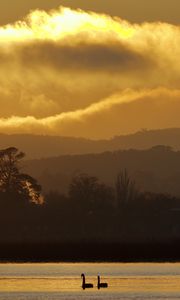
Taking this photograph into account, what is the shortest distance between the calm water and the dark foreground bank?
6.18 ft

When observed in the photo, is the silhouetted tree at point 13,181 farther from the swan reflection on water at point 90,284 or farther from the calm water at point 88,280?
the swan reflection on water at point 90,284

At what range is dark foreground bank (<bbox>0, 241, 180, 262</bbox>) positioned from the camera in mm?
164125

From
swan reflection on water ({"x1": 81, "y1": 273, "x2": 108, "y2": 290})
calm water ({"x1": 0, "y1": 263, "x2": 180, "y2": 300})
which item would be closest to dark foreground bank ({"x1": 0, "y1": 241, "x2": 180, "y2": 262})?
calm water ({"x1": 0, "y1": 263, "x2": 180, "y2": 300})

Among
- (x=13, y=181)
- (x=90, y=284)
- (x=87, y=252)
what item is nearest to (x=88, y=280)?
(x=90, y=284)

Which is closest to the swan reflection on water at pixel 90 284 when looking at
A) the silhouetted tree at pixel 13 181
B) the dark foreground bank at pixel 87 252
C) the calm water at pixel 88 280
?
the calm water at pixel 88 280

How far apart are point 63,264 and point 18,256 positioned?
15.2 ft

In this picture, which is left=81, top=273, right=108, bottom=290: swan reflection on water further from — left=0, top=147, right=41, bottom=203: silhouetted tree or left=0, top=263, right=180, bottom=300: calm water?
left=0, top=147, right=41, bottom=203: silhouetted tree

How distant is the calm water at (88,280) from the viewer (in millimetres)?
113312

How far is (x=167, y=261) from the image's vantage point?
162375mm

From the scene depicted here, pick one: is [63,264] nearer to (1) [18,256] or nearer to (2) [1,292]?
(1) [18,256]

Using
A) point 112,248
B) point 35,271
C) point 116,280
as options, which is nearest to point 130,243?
point 112,248

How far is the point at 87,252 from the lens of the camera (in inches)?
6540

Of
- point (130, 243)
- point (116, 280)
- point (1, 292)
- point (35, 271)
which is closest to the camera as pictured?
point (1, 292)

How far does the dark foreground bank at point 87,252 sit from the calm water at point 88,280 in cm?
188
